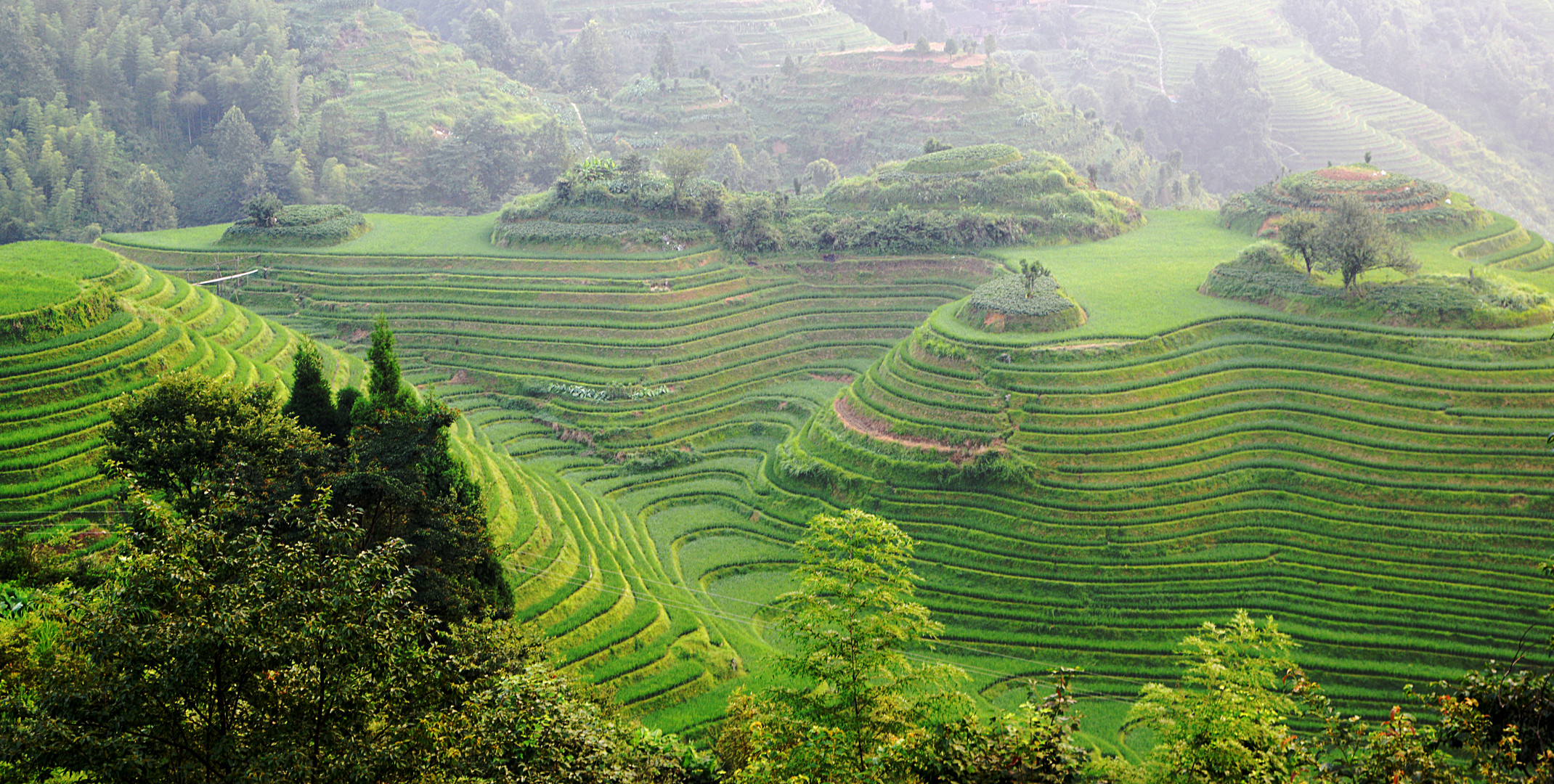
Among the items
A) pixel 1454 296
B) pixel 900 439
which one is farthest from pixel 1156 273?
pixel 900 439

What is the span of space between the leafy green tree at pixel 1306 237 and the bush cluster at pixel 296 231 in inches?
2093

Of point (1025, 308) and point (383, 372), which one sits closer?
point (383, 372)

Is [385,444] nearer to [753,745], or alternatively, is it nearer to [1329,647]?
[753,745]

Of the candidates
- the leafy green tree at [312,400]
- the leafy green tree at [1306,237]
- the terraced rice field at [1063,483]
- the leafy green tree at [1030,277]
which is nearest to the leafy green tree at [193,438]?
the leafy green tree at [312,400]

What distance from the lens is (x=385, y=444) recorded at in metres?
24.3

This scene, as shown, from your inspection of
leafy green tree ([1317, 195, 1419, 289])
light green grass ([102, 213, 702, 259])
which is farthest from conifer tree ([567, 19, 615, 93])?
leafy green tree ([1317, 195, 1419, 289])

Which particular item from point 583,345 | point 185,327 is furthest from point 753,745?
point 583,345

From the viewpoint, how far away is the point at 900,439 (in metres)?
37.7

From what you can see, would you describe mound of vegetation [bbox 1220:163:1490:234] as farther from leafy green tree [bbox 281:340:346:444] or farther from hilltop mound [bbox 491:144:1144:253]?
leafy green tree [bbox 281:340:346:444]

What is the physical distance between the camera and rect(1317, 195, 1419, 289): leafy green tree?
38.6 m

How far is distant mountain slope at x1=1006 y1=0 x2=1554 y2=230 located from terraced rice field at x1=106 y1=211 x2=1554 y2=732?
67723 mm

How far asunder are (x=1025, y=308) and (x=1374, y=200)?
88.8 ft

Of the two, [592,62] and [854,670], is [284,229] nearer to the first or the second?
[854,670]

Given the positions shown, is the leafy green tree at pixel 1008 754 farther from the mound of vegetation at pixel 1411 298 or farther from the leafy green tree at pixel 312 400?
the mound of vegetation at pixel 1411 298
